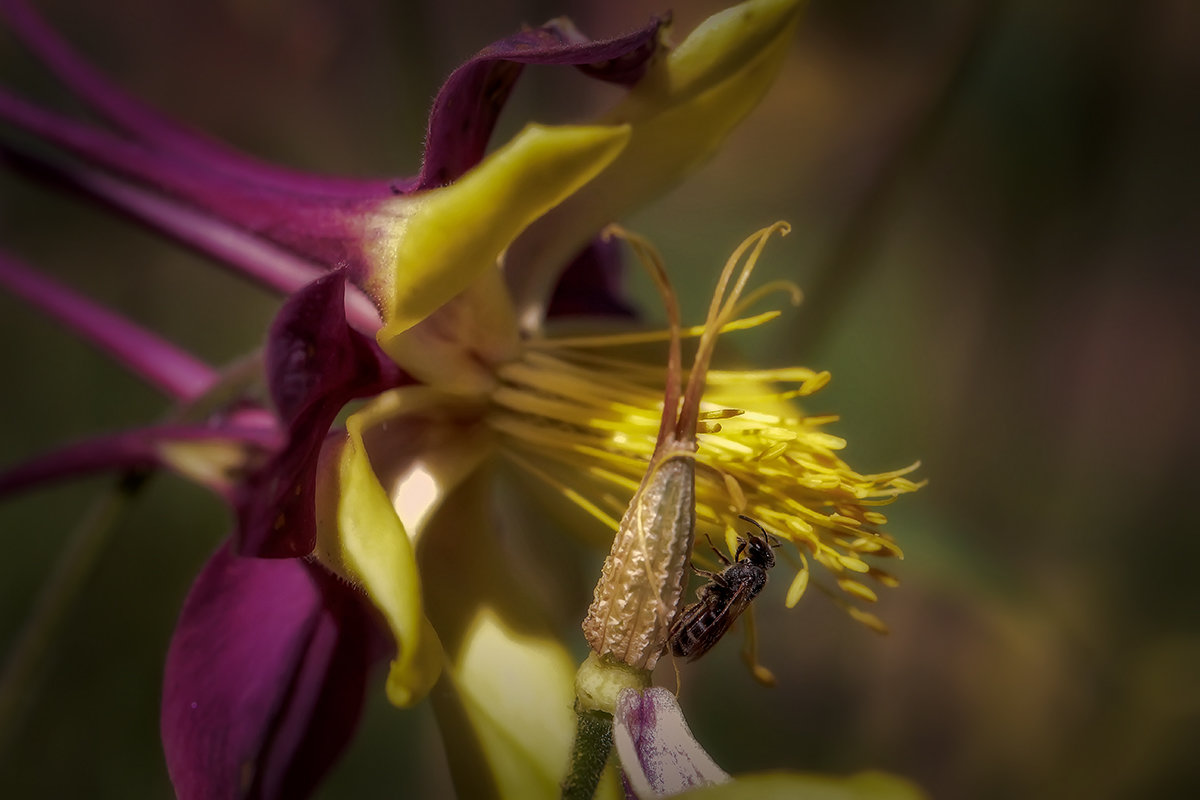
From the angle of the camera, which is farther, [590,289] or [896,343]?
[896,343]

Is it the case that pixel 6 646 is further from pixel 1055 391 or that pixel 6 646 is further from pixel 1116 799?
pixel 1055 391

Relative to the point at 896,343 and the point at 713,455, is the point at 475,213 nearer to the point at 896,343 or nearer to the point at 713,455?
the point at 713,455

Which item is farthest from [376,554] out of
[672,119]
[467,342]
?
[672,119]

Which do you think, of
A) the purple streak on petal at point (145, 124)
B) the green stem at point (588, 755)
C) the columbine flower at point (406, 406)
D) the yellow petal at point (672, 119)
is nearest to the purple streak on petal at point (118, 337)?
the columbine flower at point (406, 406)

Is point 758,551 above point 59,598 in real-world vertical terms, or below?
above

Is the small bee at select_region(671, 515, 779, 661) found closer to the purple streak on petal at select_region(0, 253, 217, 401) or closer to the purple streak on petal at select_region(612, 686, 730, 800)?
the purple streak on petal at select_region(612, 686, 730, 800)

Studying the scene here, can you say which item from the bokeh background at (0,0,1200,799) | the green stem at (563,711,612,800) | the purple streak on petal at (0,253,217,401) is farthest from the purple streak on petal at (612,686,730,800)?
the bokeh background at (0,0,1200,799)

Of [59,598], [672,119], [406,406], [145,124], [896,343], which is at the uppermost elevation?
[896,343]
